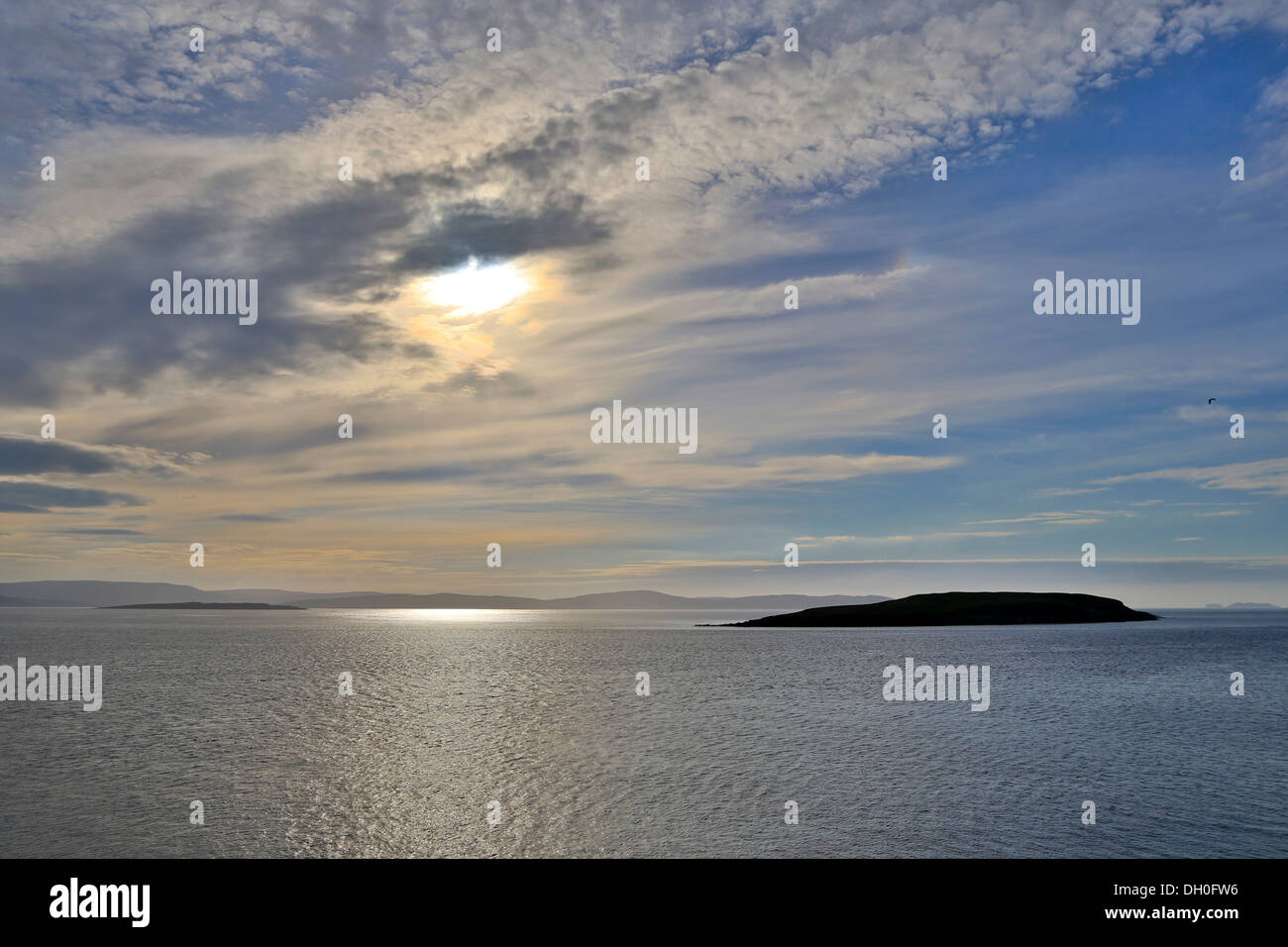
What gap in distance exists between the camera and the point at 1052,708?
250 feet

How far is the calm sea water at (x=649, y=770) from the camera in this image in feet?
115

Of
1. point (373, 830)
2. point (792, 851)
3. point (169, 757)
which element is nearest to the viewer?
point (792, 851)

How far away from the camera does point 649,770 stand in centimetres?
4881

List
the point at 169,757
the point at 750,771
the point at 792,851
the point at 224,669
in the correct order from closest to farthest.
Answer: the point at 792,851 → the point at 750,771 → the point at 169,757 → the point at 224,669

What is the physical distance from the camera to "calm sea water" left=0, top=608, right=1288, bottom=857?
35.0 metres

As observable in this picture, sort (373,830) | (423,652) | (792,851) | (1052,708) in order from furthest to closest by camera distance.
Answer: (423,652)
(1052,708)
(373,830)
(792,851)

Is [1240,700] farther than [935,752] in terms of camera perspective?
Yes

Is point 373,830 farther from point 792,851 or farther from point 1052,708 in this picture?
point 1052,708
